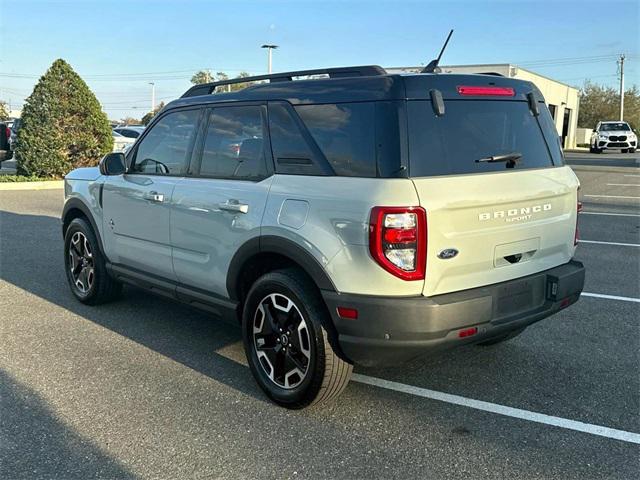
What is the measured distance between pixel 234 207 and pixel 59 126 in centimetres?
1323

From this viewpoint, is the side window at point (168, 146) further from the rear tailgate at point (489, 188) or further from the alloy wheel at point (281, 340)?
the rear tailgate at point (489, 188)

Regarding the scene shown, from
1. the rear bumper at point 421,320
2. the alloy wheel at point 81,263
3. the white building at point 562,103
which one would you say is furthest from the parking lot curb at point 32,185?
the white building at point 562,103

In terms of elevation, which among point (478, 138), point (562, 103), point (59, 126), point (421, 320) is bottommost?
point (421, 320)

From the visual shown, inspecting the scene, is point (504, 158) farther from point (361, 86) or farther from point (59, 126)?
point (59, 126)

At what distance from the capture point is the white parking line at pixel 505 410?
325 cm

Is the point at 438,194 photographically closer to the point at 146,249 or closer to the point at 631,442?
the point at 631,442

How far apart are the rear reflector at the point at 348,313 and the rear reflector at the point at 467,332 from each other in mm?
561

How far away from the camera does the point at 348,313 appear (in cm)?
313

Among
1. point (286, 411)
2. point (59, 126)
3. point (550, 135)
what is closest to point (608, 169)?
point (59, 126)

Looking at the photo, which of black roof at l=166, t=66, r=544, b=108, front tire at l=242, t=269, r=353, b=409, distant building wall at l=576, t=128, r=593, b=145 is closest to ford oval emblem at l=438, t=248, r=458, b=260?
front tire at l=242, t=269, r=353, b=409

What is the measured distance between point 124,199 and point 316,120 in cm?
214

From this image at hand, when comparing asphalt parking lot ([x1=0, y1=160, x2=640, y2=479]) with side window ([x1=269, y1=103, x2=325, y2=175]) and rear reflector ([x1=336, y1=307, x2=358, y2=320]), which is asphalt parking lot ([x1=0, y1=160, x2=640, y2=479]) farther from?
side window ([x1=269, y1=103, x2=325, y2=175])

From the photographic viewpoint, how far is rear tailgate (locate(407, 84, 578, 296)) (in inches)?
122

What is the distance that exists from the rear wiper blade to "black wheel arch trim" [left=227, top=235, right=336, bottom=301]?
1090 mm
